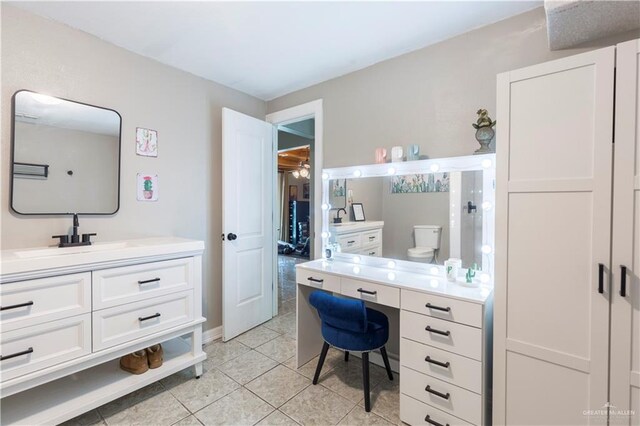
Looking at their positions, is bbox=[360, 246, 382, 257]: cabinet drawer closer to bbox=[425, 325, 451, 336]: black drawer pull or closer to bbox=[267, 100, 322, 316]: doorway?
bbox=[267, 100, 322, 316]: doorway

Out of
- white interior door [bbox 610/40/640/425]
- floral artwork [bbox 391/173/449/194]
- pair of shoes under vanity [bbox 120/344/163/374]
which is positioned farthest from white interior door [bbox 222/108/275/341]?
white interior door [bbox 610/40/640/425]

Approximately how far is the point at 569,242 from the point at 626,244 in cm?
18

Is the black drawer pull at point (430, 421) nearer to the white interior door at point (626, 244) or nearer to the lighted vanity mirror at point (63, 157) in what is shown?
the white interior door at point (626, 244)

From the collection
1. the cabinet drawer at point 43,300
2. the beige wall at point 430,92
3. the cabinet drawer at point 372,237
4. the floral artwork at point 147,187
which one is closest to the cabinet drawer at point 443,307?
the cabinet drawer at point 372,237

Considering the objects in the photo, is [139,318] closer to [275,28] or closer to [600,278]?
[275,28]

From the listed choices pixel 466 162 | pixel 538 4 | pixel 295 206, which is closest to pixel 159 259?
pixel 466 162

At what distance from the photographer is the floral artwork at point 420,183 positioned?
2049 millimetres

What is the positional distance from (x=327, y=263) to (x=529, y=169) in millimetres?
1549

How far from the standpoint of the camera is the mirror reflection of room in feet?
6.36

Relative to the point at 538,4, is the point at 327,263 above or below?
below

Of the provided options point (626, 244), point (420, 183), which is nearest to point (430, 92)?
point (420, 183)

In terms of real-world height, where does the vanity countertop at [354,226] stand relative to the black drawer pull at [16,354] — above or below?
above

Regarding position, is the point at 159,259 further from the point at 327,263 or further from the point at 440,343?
the point at 440,343

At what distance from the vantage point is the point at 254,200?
9.77 feet
